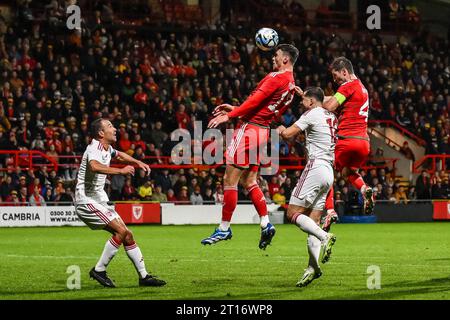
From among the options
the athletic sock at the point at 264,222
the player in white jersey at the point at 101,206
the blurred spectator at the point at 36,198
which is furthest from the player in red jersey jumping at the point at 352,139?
the blurred spectator at the point at 36,198

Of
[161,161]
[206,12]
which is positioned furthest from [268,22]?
[161,161]

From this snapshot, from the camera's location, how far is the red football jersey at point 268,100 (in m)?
12.9

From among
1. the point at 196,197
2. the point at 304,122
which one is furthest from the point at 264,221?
the point at 196,197

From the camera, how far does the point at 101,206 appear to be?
40.4 feet

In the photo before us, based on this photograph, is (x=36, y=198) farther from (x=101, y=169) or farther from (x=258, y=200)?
(x=101, y=169)

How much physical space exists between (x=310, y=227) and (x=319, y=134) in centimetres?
125

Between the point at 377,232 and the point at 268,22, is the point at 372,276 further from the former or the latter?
the point at 268,22

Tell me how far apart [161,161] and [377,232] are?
337 inches

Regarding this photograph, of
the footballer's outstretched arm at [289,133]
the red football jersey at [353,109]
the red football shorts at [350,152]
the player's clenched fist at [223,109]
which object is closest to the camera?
the footballer's outstretched arm at [289,133]

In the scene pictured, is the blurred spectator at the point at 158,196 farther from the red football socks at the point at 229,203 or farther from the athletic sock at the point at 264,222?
the athletic sock at the point at 264,222

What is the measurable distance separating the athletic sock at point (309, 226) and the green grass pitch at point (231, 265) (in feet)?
2.16

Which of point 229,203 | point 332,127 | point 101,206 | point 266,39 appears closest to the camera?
point 101,206

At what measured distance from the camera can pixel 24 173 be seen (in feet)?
93.5

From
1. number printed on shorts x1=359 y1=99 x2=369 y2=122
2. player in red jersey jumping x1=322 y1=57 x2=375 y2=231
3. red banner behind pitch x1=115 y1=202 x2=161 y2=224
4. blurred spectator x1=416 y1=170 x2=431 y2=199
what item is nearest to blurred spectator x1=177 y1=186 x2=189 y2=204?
red banner behind pitch x1=115 y1=202 x2=161 y2=224
